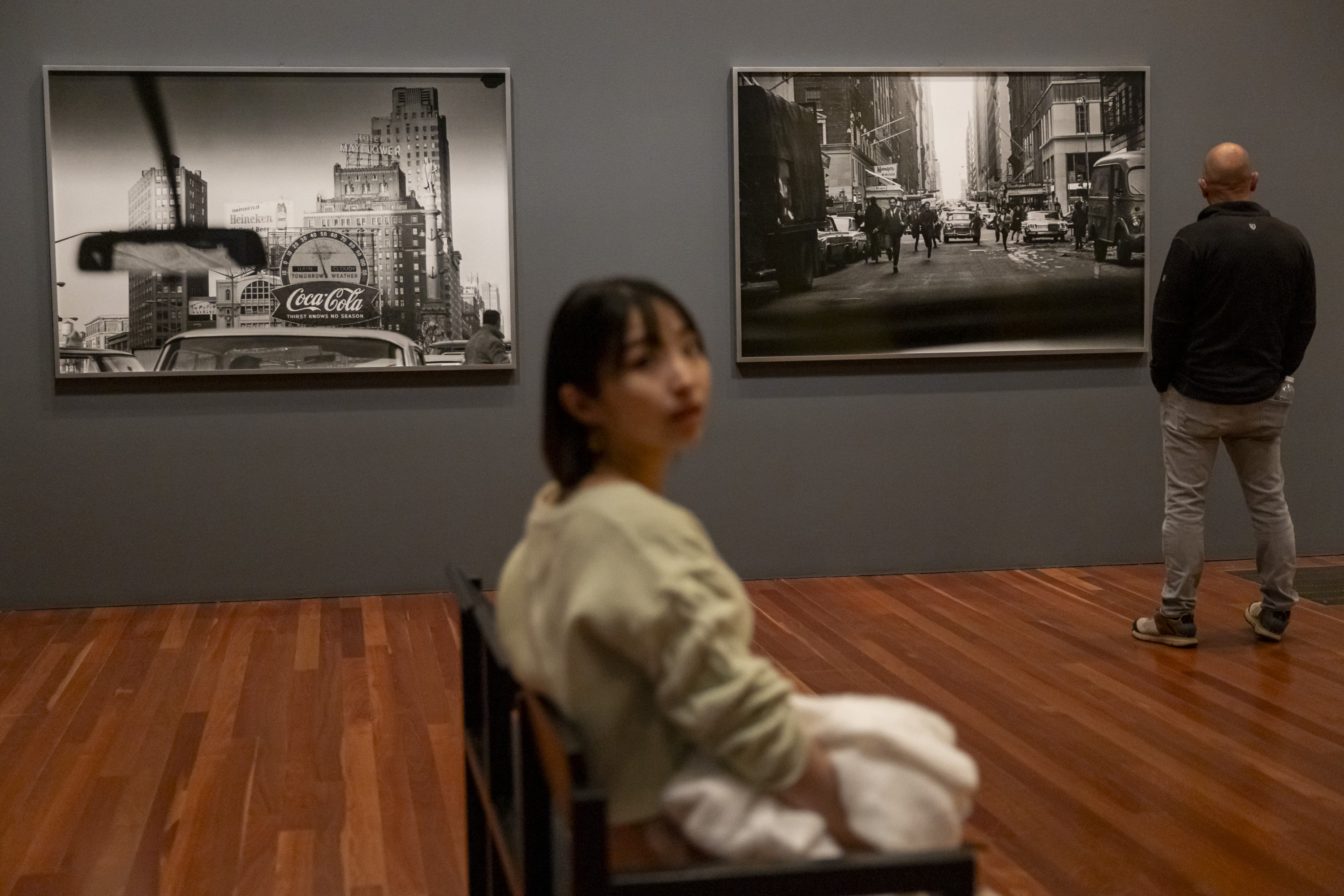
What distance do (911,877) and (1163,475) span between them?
4970 millimetres

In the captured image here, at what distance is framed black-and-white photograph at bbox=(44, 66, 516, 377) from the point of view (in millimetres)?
5027

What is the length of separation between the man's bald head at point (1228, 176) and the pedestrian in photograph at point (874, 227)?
147 centimetres

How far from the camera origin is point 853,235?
5488 mm

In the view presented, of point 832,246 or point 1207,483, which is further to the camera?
point 832,246

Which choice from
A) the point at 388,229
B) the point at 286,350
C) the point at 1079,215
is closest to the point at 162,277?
the point at 286,350

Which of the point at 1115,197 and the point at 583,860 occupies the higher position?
the point at 1115,197

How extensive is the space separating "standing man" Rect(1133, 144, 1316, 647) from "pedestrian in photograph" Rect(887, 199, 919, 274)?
4.68ft

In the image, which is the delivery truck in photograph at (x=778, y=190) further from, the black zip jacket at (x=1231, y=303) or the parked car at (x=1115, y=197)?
the black zip jacket at (x=1231, y=303)

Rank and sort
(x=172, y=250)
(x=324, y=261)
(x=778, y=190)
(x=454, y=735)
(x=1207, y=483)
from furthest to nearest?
(x=778, y=190), (x=324, y=261), (x=172, y=250), (x=1207, y=483), (x=454, y=735)

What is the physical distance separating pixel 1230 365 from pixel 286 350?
343 cm

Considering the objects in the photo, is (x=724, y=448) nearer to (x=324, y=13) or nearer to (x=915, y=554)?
(x=915, y=554)

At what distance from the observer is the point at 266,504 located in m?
5.27

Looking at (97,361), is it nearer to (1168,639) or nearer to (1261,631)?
(1168,639)

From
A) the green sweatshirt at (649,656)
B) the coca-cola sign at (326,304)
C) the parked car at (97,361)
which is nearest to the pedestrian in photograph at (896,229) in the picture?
the coca-cola sign at (326,304)
